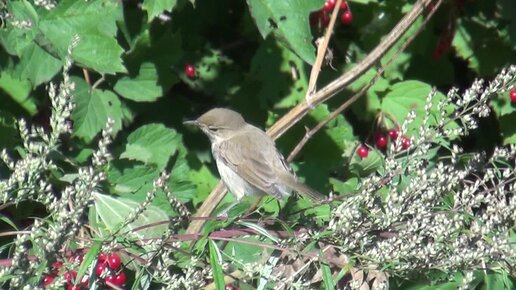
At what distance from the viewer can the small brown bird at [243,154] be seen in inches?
197

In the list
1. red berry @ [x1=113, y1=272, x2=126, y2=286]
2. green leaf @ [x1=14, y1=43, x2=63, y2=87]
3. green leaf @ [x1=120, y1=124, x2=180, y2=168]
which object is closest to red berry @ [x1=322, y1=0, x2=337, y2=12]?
green leaf @ [x1=120, y1=124, x2=180, y2=168]

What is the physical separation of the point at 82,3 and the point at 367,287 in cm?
184

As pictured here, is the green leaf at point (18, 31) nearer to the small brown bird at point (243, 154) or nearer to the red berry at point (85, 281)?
the small brown bird at point (243, 154)

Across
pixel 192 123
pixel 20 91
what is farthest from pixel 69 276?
pixel 192 123

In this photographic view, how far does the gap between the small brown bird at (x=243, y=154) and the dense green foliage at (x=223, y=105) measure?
103mm

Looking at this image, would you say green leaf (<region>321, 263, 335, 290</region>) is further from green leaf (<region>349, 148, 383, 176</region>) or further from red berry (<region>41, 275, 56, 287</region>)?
green leaf (<region>349, 148, 383, 176</region>)

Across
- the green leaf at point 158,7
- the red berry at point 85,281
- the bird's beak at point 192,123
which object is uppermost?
the green leaf at point 158,7

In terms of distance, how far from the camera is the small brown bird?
16.4ft

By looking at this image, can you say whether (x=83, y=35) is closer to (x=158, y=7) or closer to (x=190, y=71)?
(x=158, y=7)

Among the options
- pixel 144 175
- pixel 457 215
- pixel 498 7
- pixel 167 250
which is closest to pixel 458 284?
pixel 457 215

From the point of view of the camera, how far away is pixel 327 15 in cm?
505

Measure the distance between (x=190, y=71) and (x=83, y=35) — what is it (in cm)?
109

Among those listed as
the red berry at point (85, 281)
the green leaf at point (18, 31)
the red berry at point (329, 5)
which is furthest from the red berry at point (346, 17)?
the red berry at point (85, 281)

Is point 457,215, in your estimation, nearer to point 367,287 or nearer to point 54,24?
point 367,287
